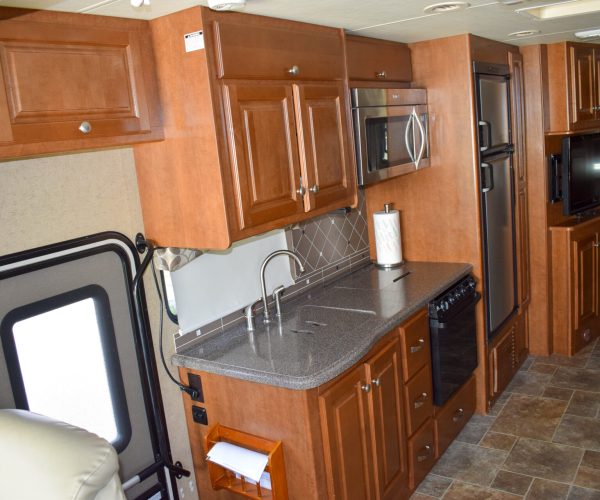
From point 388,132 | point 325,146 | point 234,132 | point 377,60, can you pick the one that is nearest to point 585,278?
point 388,132

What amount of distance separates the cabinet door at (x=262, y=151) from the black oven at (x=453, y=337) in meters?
1.05

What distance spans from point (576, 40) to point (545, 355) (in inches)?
86.6

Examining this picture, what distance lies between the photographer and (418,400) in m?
2.99

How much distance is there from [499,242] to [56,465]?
122 inches

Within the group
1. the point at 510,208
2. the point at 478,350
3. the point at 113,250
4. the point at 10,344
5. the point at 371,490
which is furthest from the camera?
the point at 510,208

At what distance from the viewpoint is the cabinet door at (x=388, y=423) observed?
261 centimetres

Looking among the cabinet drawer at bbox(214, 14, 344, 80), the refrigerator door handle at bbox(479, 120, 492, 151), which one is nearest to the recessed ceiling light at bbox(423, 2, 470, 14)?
the cabinet drawer at bbox(214, 14, 344, 80)

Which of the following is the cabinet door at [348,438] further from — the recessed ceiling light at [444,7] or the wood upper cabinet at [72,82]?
the recessed ceiling light at [444,7]

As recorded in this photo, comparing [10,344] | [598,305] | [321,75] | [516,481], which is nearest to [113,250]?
[10,344]

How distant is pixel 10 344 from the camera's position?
6.26ft

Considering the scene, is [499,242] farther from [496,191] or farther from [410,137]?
[410,137]

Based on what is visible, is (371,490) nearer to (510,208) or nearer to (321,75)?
(321,75)

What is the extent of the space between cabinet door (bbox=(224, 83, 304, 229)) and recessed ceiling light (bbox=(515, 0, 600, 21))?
1395 mm

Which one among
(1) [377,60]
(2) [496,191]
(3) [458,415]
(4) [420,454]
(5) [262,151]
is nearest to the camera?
(5) [262,151]
